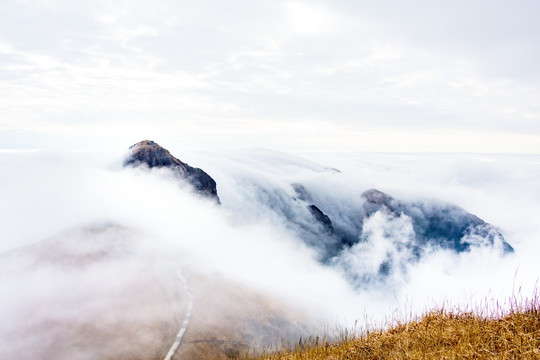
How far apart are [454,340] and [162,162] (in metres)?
48.2

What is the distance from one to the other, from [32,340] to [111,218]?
14713 millimetres

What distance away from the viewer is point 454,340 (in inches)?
267

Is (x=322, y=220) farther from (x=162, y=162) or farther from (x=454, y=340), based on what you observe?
(x=454, y=340)

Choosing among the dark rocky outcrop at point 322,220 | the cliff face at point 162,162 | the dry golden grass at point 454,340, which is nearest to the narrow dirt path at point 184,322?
the dry golden grass at point 454,340

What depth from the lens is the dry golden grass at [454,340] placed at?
6.04 meters

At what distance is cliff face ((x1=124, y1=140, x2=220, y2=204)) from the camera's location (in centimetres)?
4878

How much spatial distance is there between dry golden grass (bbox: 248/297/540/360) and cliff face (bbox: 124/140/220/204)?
44.7 metres

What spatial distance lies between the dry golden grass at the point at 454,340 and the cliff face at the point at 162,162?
4470cm

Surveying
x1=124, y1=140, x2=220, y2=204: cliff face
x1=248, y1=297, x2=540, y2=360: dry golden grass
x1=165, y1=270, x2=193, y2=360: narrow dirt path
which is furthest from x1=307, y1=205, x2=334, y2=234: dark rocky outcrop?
x1=248, y1=297, x2=540, y2=360: dry golden grass

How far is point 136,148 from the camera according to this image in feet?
164

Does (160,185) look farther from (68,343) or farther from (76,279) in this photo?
(68,343)

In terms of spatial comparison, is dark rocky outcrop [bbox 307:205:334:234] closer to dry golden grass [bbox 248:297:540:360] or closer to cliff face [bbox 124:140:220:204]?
cliff face [bbox 124:140:220:204]

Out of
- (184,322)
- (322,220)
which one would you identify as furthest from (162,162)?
(322,220)

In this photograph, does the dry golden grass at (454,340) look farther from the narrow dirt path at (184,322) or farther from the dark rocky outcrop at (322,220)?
the dark rocky outcrop at (322,220)
